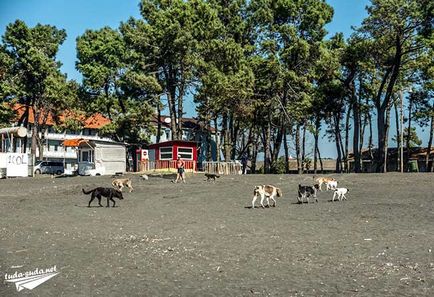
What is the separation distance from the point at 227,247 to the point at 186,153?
118 feet

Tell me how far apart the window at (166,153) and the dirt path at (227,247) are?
24.0m

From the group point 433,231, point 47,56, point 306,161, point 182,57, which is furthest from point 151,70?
point 433,231

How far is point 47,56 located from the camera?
65.1 meters

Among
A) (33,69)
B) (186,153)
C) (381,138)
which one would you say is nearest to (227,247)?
(186,153)

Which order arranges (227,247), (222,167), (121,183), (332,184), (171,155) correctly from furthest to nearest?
(222,167), (171,155), (121,183), (332,184), (227,247)

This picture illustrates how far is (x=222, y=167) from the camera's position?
160 feet

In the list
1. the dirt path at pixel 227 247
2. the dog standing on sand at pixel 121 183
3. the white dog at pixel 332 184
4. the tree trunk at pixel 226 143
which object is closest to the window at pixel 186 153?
the tree trunk at pixel 226 143

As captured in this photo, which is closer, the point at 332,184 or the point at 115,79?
the point at 332,184

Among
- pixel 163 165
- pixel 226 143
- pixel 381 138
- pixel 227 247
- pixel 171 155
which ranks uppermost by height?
pixel 226 143

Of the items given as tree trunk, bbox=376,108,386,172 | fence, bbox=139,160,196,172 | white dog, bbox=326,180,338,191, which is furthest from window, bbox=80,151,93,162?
white dog, bbox=326,180,338,191

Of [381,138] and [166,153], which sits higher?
[381,138]

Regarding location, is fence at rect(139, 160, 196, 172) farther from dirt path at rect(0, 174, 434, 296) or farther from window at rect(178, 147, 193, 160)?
dirt path at rect(0, 174, 434, 296)

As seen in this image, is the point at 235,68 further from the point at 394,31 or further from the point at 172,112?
the point at 394,31

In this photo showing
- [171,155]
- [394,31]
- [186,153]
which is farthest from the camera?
[186,153]
